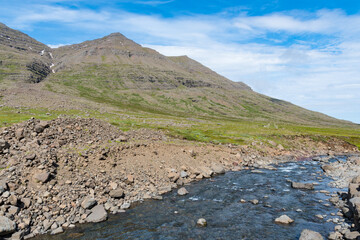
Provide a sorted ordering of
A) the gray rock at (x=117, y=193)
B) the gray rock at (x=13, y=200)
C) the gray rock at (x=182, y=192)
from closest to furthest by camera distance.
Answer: the gray rock at (x=13, y=200) → the gray rock at (x=117, y=193) → the gray rock at (x=182, y=192)

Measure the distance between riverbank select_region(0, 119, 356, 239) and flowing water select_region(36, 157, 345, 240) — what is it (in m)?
2.04

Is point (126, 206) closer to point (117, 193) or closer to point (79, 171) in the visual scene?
point (117, 193)

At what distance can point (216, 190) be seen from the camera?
32.2 metres

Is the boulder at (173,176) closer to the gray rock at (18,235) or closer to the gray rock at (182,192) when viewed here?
the gray rock at (182,192)

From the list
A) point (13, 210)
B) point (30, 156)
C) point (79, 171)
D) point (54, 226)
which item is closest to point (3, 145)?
point (30, 156)

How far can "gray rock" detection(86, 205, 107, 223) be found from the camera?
73.3 ft

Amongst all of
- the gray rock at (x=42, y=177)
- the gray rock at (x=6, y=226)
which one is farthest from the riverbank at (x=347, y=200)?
the gray rock at (x=42, y=177)

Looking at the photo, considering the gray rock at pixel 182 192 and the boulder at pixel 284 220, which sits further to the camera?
the gray rock at pixel 182 192

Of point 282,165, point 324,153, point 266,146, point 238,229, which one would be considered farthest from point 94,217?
point 324,153

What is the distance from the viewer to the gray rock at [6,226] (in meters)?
18.6

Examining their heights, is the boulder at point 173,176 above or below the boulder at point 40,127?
below

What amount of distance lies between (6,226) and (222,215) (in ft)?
67.2

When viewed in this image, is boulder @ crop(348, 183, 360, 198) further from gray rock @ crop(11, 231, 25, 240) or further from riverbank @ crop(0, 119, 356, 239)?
gray rock @ crop(11, 231, 25, 240)

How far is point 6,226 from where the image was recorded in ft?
62.1
